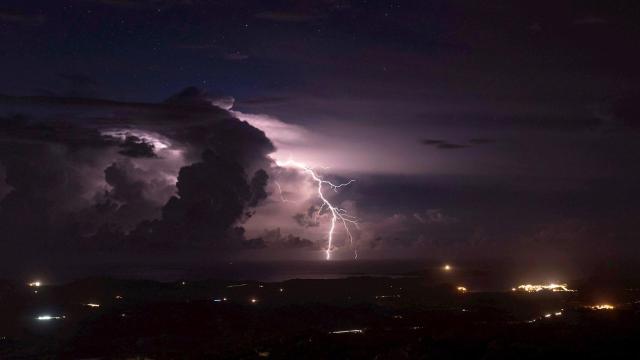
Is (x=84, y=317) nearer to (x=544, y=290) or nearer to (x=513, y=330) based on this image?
(x=513, y=330)

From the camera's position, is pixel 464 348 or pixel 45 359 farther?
pixel 45 359

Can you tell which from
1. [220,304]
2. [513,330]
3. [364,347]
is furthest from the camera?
[220,304]

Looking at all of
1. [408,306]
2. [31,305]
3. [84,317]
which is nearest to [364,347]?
[408,306]

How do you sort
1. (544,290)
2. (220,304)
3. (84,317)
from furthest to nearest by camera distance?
(544,290) → (220,304) → (84,317)

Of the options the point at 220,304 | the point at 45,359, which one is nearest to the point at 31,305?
the point at 220,304

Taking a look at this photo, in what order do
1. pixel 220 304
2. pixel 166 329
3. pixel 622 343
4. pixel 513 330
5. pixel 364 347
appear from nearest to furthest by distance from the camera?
1. pixel 622 343
2. pixel 364 347
3. pixel 513 330
4. pixel 166 329
5. pixel 220 304

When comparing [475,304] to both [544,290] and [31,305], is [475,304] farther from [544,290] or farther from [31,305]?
[31,305]
